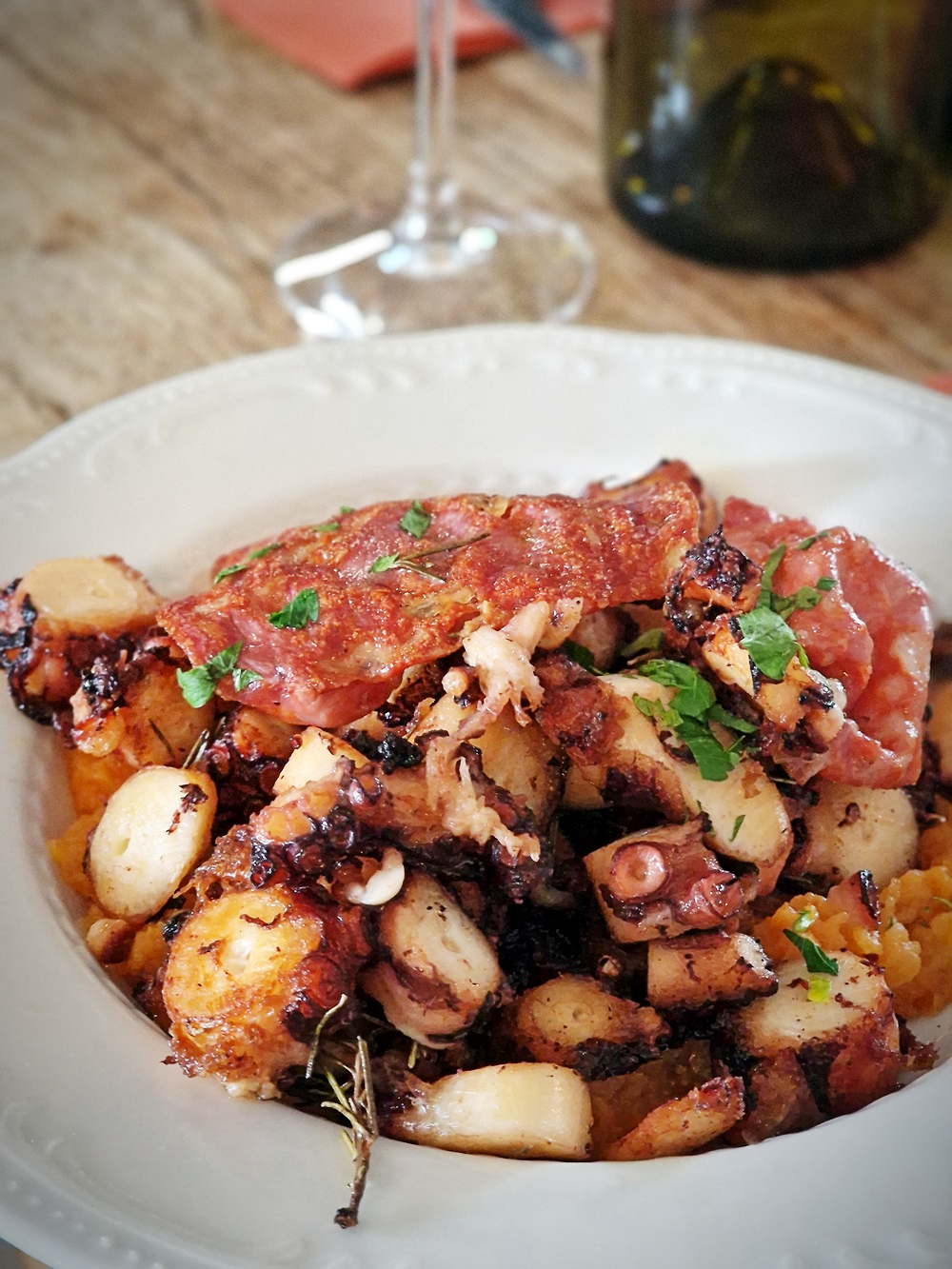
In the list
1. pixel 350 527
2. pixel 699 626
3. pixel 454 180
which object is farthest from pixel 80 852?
pixel 454 180

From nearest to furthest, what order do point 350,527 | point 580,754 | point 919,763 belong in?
1. point 580,754
2. point 919,763
3. point 350,527

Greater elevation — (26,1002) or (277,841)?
(277,841)

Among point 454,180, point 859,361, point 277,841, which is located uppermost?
point 277,841

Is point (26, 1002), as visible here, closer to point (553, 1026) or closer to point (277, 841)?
point (277, 841)

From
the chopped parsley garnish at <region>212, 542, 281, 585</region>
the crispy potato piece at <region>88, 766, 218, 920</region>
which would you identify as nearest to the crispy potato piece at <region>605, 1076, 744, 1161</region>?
the crispy potato piece at <region>88, 766, 218, 920</region>

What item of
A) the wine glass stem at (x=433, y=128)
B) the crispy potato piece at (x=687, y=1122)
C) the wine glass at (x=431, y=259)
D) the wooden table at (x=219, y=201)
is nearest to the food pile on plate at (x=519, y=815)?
the crispy potato piece at (x=687, y=1122)


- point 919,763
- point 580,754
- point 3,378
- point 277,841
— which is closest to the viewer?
point 277,841

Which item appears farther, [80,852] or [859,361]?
[859,361]

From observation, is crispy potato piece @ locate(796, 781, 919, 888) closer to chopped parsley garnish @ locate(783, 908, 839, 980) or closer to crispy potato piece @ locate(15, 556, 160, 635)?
chopped parsley garnish @ locate(783, 908, 839, 980)
